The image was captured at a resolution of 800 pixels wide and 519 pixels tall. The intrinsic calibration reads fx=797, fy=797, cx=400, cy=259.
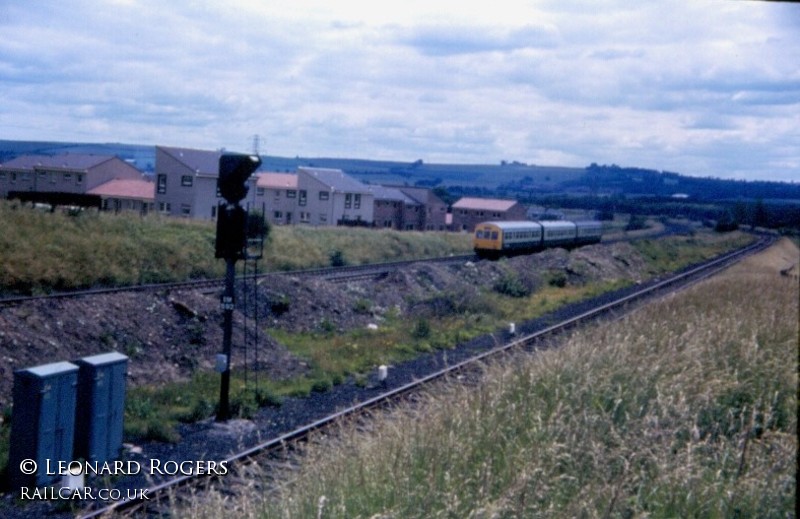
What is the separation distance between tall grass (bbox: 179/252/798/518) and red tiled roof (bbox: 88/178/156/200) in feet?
123

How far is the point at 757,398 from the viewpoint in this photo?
8.85 m

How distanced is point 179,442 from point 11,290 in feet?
39.3

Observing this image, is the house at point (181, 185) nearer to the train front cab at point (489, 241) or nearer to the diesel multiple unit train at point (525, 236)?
the train front cab at point (489, 241)

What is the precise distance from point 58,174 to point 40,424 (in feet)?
115

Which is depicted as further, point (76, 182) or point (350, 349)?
point (76, 182)

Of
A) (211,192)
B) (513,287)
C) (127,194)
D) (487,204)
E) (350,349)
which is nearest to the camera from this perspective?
(350,349)

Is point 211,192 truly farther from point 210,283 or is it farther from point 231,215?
point 231,215

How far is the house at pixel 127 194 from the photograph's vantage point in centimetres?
4325

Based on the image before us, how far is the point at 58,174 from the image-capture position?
40.5 meters

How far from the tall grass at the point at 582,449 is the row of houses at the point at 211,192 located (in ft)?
64.7

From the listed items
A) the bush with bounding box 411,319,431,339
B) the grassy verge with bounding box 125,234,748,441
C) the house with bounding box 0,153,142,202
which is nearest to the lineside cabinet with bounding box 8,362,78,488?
the grassy verge with bounding box 125,234,748,441

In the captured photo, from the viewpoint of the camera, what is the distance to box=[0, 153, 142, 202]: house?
36844mm

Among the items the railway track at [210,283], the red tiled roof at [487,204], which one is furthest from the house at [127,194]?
the red tiled roof at [487,204]

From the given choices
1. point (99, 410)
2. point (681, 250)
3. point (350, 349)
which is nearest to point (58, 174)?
point (350, 349)
